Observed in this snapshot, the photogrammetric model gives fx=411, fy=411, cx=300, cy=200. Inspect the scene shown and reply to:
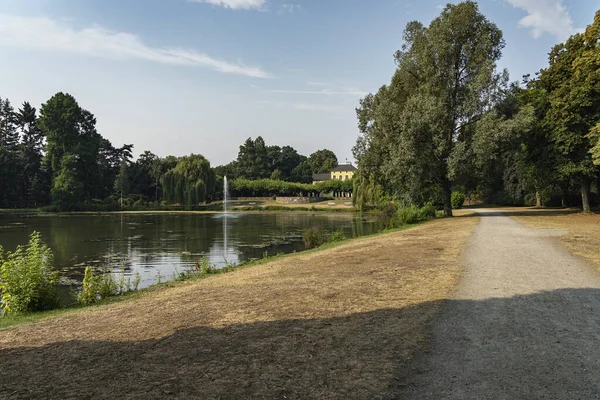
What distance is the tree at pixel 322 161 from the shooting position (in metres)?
137

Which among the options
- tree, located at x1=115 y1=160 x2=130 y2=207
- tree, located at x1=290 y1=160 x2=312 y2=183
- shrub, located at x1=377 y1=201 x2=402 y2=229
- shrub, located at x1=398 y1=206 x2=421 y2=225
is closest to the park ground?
shrub, located at x1=398 y1=206 x2=421 y2=225

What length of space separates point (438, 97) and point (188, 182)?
4636cm

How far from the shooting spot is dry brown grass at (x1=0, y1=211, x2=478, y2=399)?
3.92 meters

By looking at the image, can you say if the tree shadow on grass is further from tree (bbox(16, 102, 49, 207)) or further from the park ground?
tree (bbox(16, 102, 49, 207))

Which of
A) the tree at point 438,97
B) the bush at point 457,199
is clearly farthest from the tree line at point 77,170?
the tree at point 438,97

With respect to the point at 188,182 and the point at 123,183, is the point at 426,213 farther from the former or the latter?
the point at 123,183

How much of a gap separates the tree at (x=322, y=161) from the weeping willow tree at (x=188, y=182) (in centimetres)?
7268

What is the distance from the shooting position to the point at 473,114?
2572 cm

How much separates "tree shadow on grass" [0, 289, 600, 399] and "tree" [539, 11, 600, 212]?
72.2ft

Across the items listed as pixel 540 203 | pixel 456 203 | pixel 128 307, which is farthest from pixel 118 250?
pixel 540 203

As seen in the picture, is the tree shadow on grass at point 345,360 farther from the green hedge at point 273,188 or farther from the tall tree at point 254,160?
the tall tree at point 254,160

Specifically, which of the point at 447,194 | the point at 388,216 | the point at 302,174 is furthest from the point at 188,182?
the point at 302,174

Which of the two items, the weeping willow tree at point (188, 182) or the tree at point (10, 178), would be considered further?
the tree at point (10, 178)

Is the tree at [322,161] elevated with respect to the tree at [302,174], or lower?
elevated
